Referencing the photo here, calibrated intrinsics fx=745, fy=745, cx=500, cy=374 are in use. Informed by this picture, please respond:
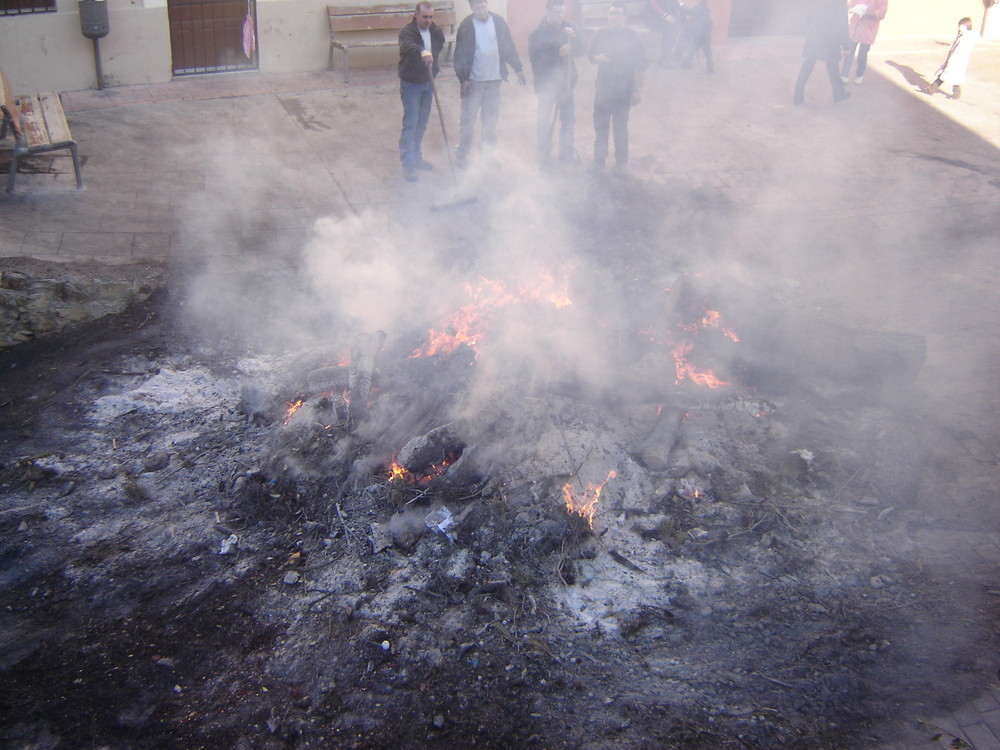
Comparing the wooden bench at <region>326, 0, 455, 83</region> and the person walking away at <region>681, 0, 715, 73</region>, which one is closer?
the wooden bench at <region>326, 0, 455, 83</region>

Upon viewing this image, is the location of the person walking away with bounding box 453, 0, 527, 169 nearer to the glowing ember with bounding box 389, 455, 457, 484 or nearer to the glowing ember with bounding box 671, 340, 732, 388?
the glowing ember with bounding box 671, 340, 732, 388

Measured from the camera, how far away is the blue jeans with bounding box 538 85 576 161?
9070 millimetres

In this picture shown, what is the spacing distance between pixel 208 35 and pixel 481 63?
16.9 feet

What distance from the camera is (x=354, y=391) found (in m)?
5.19

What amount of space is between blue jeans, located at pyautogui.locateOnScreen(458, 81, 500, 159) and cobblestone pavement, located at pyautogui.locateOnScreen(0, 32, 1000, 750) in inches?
14.0

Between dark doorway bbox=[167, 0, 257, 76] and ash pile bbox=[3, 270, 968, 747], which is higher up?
dark doorway bbox=[167, 0, 257, 76]

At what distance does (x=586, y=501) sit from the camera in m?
4.61

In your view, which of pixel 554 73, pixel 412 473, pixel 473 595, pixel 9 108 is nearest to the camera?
pixel 473 595

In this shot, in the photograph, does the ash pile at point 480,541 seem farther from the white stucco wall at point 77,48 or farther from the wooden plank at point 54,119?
the white stucco wall at point 77,48

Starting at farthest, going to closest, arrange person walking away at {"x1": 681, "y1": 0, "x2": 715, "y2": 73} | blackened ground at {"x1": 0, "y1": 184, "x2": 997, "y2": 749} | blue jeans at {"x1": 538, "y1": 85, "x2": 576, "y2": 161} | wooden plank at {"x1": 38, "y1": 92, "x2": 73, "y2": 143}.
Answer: person walking away at {"x1": 681, "y1": 0, "x2": 715, "y2": 73}, blue jeans at {"x1": 538, "y1": 85, "x2": 576, "y2": 161}, wooden plank at {"x1": 38, "y1": 92, "x2": 73, "y2": 143}, blackened ground at {"x1": 0, "y1": 184, "x2": 997, "y2": 749}

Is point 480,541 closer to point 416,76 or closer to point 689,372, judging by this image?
point 689,372

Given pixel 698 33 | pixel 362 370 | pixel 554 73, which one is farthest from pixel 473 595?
pixel 698 33

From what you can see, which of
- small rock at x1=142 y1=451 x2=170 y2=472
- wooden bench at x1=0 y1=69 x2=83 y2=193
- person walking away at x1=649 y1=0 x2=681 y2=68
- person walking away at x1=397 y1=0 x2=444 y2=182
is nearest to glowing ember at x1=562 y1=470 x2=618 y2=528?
small rock at x1=142 y1=451 x2=170 y2=472

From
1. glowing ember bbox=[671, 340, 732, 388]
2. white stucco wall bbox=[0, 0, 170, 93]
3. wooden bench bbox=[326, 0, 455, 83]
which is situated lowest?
glowing ember bbox=[671, 340, 732, 388]
